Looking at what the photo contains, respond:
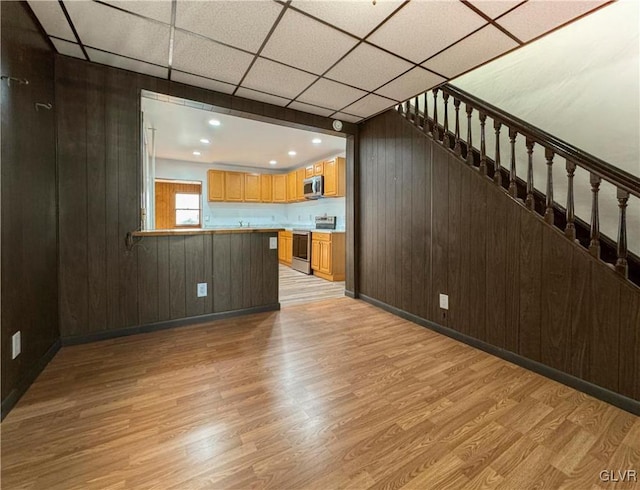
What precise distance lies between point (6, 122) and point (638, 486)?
3481mm

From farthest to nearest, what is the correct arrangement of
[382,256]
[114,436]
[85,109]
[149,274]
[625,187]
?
[382,256], [149,274], [85,109], [625,187], [114,436]

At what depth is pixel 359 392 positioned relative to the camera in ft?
5.99

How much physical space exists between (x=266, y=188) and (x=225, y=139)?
8.07 feet

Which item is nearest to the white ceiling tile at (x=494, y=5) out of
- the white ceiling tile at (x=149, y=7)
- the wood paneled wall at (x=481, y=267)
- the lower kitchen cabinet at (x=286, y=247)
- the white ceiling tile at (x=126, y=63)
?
the wood paneled wall at (x=481, y=267)

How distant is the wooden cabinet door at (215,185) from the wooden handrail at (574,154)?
560cm

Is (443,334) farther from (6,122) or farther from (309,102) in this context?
(6,122)

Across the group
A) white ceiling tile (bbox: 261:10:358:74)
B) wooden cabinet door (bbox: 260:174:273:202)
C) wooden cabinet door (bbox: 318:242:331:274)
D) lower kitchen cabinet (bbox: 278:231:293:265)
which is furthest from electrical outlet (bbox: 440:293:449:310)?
wooden cabinet door (bbox: 260:174:273:202)

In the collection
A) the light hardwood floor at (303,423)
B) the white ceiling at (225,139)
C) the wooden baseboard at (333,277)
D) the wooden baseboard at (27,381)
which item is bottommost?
the light hardwood floor at (303,423)

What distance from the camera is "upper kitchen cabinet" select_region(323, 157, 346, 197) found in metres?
5.59

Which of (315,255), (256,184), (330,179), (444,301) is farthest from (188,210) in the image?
(444,301)

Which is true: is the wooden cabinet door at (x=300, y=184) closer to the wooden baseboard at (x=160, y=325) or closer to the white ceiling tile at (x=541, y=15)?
the wooden baseboard at (x=160, y=325)

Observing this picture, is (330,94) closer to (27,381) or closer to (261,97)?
(261,97)

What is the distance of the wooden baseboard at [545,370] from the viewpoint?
1698mm

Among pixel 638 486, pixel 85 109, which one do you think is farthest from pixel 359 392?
pixel 85 109
